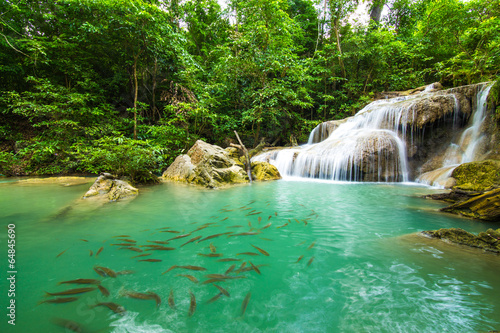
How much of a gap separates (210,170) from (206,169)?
14 centimetres

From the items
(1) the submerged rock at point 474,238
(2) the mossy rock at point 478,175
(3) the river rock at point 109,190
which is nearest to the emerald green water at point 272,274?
(1) the submerged rock at point 474,238

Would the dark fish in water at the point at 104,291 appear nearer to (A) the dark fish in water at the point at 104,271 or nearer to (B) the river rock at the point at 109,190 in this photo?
(A) the dark fish in water at the point at 104,271

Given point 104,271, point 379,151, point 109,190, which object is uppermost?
point 379,151

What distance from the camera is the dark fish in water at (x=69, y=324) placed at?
104 cm

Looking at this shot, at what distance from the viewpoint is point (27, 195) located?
434 centimetres

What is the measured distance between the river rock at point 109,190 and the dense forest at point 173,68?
3.33ft

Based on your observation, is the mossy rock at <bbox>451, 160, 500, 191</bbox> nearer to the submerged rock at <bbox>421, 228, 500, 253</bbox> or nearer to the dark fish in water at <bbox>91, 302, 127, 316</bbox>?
the submerged rock at <bbox>421, 228, 500, 253</bbox>

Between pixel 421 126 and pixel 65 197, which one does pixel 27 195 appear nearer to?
pixel 65 197

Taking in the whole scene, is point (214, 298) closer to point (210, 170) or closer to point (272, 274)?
point (272, 274)

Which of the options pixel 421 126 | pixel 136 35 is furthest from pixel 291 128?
pixel 136 35

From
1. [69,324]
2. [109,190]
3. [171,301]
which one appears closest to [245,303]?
[171,301]

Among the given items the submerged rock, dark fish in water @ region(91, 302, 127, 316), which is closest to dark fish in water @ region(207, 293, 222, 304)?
dark fish in water @ region(91, 302, 127, 316)

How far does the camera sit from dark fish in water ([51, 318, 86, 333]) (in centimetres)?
104

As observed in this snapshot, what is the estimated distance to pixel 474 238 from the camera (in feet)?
6.78
